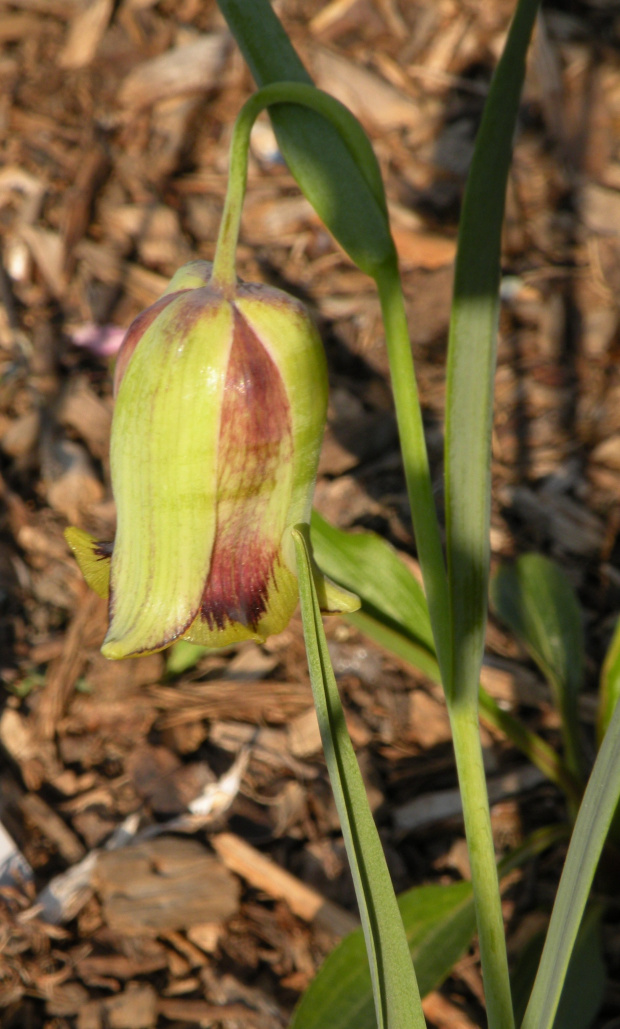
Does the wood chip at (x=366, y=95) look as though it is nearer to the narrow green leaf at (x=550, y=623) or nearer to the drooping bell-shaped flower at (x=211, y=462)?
the narrow green leaf at (x=550, y=623)

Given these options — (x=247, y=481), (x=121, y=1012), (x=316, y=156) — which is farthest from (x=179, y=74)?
(x=121, y=1012)

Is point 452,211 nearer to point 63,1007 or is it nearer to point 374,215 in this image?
point 374,215

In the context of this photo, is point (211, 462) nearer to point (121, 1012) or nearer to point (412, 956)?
point (412, 956)

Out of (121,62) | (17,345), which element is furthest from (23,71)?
(17,345)

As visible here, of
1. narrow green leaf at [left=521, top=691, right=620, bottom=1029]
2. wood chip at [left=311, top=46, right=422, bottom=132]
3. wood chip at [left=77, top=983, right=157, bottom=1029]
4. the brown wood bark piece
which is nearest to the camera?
narrow green leaf at [left=521, top=691, right=620, bottom=1029]

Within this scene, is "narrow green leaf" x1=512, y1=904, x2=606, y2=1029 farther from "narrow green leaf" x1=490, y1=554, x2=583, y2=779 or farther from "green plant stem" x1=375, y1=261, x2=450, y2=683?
"green plant stem" x1=375, y1=261, x2=450, y2=683

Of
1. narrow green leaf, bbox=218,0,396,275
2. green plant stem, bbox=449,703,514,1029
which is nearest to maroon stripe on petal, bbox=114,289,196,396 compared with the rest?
narrow green leaf, bbox=218,0,396,275
